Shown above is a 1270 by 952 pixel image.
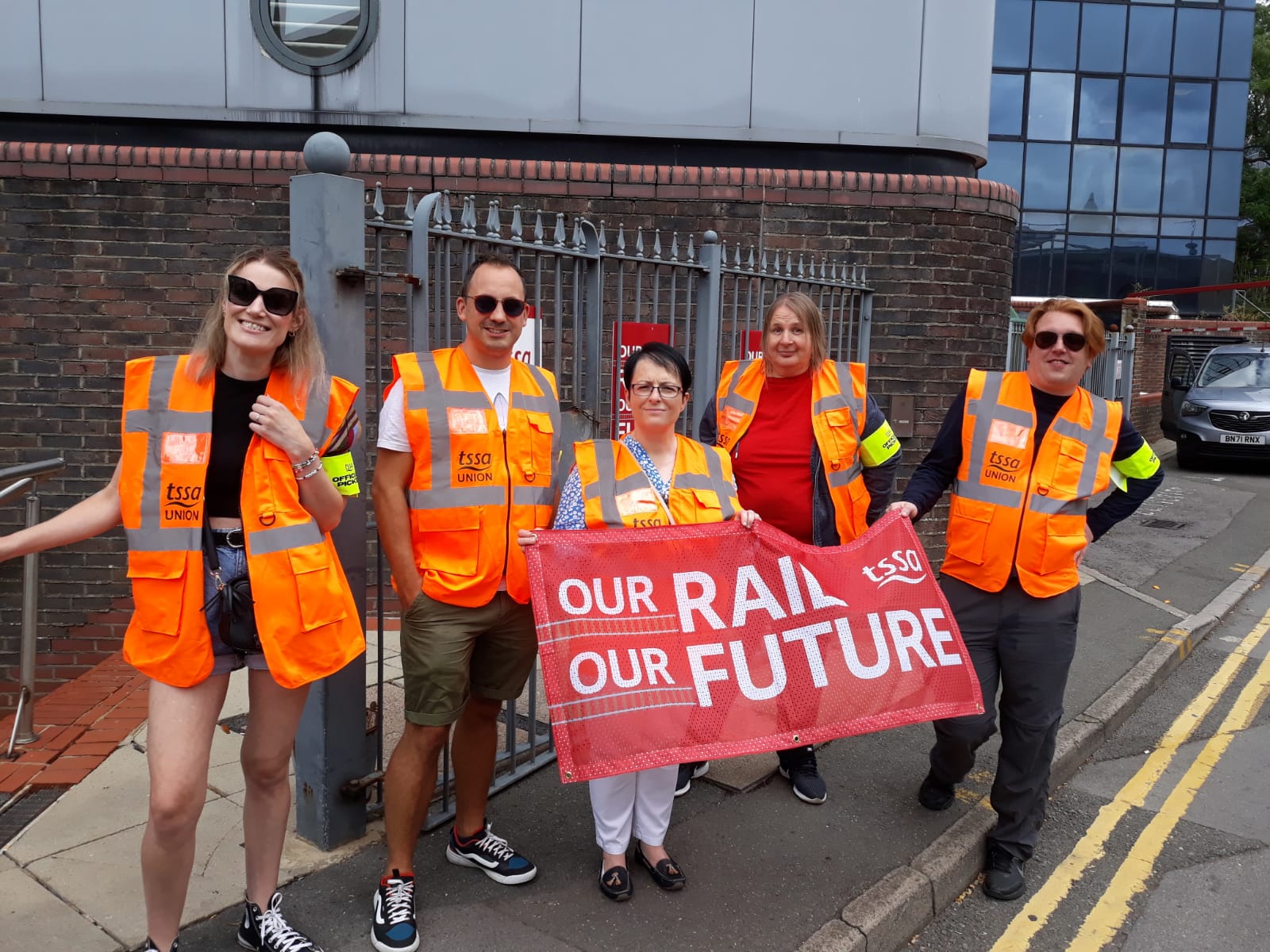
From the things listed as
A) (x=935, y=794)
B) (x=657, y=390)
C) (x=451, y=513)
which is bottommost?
(x=935, y=794)

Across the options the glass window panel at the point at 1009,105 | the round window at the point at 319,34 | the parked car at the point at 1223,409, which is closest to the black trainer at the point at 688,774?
the round window at the point at 319,34

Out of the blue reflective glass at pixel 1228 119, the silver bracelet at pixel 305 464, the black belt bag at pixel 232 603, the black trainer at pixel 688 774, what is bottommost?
the black trainer at pixel 688 774

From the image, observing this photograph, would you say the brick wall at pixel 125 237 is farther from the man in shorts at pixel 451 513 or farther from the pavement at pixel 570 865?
the man in shorts at pixel 451 513

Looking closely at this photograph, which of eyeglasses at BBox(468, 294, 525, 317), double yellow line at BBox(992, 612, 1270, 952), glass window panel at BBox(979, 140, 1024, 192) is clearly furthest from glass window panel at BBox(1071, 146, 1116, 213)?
eyeglasses at BBox(468, 294, 525, 317)

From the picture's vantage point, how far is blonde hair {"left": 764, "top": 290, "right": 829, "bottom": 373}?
405 centimetres

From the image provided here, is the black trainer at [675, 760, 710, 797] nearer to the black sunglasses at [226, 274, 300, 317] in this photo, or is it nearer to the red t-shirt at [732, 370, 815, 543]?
the red t-shirt at [732, 370, 815, 543]

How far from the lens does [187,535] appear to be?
2.70m

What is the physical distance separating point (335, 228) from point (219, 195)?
3912 millimetres

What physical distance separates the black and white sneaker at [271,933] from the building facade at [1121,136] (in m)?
34.3

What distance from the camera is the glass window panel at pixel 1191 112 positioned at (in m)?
34.4

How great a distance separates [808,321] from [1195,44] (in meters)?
37.9

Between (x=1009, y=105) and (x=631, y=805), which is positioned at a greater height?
(x=1009, y=105)

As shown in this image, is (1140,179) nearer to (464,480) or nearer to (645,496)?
(645,496)

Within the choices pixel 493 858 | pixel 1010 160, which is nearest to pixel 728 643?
pixel 493 858
